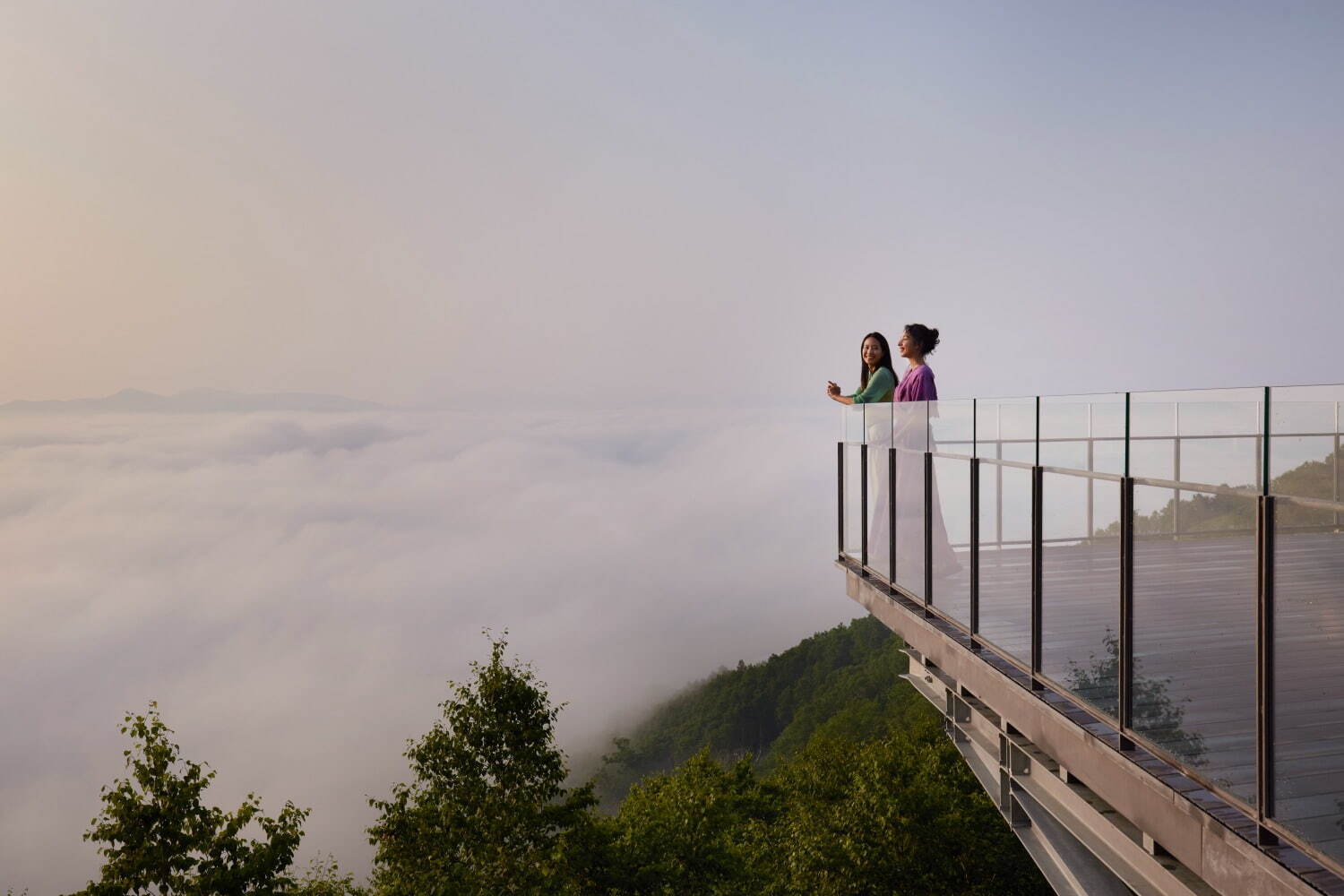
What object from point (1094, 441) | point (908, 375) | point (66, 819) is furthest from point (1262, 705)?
point (66, 819)

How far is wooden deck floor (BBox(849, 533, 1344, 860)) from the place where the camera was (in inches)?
160

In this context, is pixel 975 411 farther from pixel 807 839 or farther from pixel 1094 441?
pixel 807 839

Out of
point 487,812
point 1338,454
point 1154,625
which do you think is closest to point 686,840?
point 487,812

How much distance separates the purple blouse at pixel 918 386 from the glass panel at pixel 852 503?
1.45m

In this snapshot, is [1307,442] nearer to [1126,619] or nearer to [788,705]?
[1126,619]

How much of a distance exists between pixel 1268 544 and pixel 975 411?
3791mm

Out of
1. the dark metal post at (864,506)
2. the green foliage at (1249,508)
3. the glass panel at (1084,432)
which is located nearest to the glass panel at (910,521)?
the dark metal post at (864,506)

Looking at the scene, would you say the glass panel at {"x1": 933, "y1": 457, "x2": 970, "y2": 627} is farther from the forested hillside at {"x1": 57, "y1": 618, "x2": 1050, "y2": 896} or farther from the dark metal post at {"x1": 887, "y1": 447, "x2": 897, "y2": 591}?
the forested hillside at {"x1": 57, "y1": 618, "x2": 1050, "y2": 896}

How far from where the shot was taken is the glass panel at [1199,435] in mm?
4457

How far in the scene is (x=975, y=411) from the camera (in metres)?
7.98

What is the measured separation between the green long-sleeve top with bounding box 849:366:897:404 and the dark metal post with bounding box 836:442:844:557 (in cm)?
143

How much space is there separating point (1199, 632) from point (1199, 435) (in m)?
0.96

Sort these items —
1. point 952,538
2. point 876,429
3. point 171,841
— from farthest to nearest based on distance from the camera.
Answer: point 171,841
point 876,429
point 952,538

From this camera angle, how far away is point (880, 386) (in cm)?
1129
